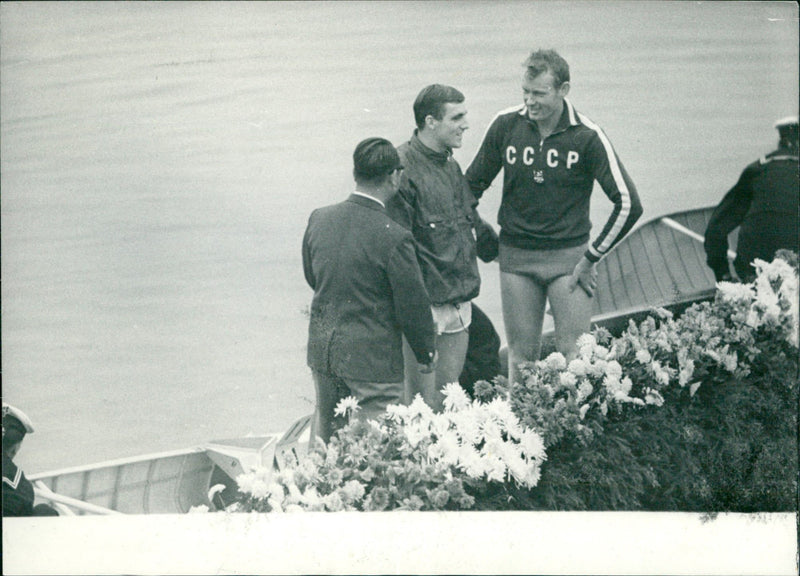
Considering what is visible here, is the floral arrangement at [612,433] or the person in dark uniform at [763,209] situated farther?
the person in dark uniform at [763,209]

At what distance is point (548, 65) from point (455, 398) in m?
1.59

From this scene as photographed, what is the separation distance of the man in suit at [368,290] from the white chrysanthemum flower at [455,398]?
14 cm

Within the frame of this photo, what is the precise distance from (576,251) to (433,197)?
71cm

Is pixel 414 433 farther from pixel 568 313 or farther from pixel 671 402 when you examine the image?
pixel 671 402

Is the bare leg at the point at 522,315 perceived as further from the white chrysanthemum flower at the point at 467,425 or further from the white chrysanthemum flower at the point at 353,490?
the white chrysanthemum flower at the point at 353,490

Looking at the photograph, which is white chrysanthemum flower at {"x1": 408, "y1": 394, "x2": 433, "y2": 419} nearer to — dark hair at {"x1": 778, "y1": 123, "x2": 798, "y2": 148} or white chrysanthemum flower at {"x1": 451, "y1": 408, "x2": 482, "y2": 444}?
white chrysanthemum flower at {"x1": 451, "y1": 408, "x2": 482, "y2": 444}

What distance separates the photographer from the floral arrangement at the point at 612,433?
4305mm

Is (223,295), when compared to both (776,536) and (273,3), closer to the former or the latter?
(273,3)

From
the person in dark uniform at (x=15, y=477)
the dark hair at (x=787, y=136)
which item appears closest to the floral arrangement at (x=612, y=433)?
the dark hair at (x=787, y=136)

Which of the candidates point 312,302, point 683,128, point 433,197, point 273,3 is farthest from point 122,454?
point 683,128

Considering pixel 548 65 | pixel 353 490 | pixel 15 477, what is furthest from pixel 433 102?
pixel 15 477

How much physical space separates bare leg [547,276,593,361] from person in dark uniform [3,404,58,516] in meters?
2.47

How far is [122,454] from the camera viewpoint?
4461 millimetres

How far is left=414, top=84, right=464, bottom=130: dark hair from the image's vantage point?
4336mm
